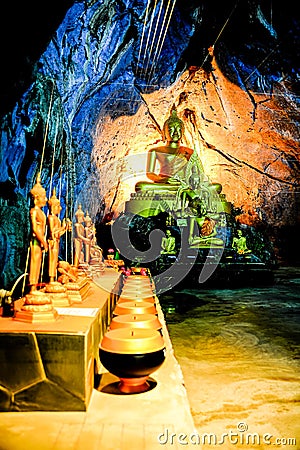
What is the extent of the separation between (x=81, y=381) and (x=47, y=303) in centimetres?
36

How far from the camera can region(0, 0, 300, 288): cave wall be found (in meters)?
4.96

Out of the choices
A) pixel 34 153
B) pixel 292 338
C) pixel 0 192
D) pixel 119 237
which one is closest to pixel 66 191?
pixel 34 153

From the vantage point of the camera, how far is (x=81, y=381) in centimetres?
136

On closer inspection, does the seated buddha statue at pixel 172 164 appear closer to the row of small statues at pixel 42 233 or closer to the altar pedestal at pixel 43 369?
the row of small statues at pixel 42 233

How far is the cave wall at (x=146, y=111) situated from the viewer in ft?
16.3

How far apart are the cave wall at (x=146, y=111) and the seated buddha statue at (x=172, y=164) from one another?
0.34 meters

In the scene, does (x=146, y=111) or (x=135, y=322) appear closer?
(x=135, y=322)

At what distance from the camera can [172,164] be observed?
12.7 m

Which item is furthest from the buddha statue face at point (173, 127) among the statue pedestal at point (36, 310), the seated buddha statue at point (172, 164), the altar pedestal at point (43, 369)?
the altar pedestal at point (43, 369)

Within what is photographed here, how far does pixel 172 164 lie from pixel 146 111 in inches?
99.5

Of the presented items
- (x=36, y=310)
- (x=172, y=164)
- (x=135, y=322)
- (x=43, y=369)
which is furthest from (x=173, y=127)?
(x=43, y=369)

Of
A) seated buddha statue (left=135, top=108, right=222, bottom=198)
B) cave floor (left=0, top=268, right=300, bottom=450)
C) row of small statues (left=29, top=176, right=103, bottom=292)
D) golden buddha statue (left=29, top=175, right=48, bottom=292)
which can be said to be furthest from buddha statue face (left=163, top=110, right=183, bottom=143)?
golden buddha statue (left=29, top=175, right=48, bottom=292)

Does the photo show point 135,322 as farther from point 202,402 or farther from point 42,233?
point 202,402

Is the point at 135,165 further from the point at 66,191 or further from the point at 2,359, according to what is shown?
the point at 2,359
